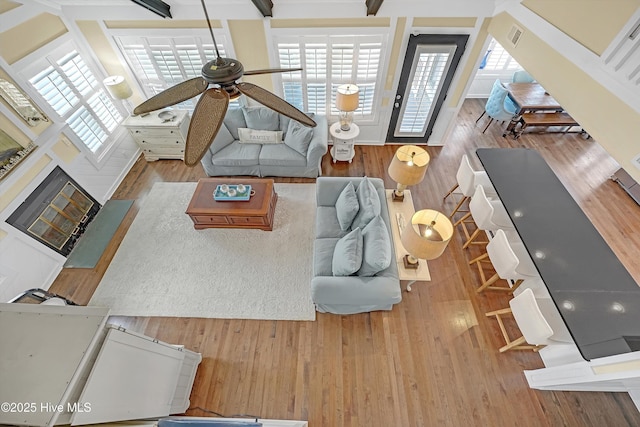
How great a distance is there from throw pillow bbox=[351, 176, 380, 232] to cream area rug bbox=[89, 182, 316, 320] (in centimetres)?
95

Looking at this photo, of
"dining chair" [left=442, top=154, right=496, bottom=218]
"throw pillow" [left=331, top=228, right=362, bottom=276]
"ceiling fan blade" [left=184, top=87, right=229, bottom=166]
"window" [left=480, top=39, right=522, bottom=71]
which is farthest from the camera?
"window" [left=480, top=39, right=522, bottom=71]

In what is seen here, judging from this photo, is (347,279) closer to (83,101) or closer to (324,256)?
(324,256)

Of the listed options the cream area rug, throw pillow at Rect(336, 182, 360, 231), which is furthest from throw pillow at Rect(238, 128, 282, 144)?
throw pillow at Rect(336, 182, 360, 231)

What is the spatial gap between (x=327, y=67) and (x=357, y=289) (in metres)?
3.40

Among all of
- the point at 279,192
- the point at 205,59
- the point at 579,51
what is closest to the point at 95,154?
the point at 205,59

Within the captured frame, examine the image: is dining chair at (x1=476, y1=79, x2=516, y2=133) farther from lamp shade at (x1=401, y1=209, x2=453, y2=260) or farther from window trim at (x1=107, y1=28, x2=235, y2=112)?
window trim at (x1=107, y1=28, x2=235, y2=112)

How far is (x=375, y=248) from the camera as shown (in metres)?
2.78

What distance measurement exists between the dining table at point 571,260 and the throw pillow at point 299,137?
2.53 meters

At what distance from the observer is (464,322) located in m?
3.23

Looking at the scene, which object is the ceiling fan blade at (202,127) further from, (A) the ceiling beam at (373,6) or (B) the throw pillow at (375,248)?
(A) the ceiling beam at (373,6)

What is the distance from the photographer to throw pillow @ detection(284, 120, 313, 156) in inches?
168

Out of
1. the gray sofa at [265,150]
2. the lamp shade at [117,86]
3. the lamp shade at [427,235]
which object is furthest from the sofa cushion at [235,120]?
the lamp shade at [427,235]

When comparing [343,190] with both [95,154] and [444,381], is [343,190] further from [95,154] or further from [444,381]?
[95,154]

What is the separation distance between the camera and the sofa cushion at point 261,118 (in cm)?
448
